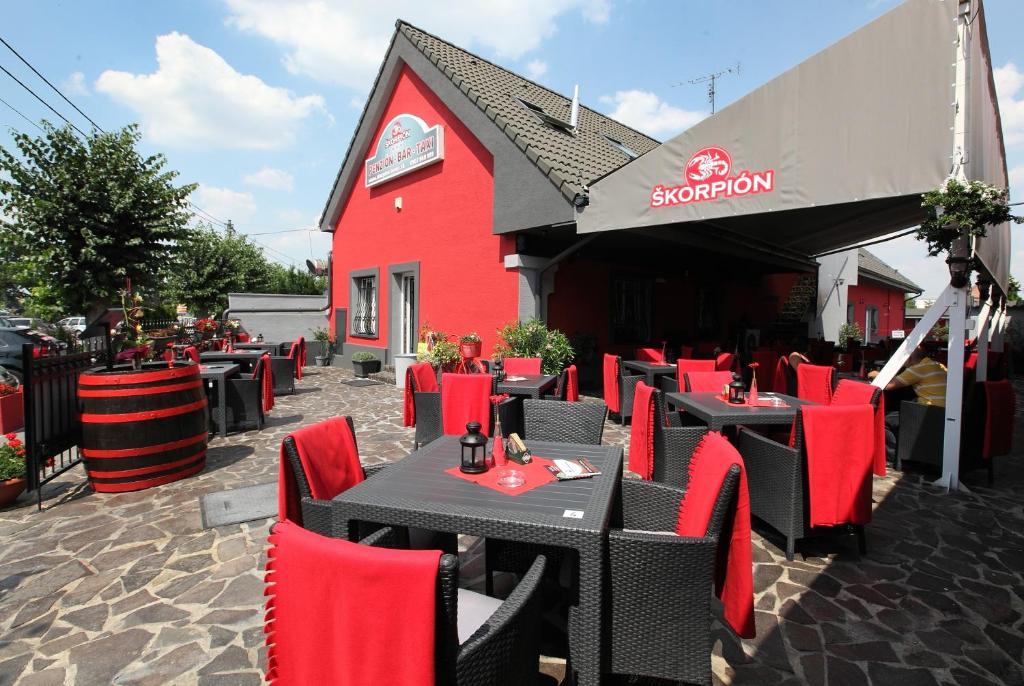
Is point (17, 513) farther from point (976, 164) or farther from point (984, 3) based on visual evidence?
point (984, 3)

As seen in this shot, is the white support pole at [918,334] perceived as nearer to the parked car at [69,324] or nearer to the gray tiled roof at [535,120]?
the gray tiled roof at [535,120]

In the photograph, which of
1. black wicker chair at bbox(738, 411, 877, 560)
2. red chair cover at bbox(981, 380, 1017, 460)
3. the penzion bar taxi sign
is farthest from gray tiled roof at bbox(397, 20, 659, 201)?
red chair cover at bbox(981, 380, 1017, 460)

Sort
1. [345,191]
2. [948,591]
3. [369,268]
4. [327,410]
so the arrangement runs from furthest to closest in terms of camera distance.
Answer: [345,191], [369,268], [327,410], [948,591]

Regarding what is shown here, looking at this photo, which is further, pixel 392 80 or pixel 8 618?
pixel 392 80

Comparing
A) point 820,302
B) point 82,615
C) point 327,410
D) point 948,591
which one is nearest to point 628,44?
point 327,410

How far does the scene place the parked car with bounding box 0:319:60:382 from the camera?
166 inches

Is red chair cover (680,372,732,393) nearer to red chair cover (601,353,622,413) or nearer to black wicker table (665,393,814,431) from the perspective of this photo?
black wicker table (665,393,814,431)

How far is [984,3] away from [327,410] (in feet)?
28.4

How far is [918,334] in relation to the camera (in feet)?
15.6

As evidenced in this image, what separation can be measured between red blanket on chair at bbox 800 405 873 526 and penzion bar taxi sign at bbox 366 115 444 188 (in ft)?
28.4

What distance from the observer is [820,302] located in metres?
14.5

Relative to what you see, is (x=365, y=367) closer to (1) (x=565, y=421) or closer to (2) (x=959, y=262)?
(1) (x=565, y=421)

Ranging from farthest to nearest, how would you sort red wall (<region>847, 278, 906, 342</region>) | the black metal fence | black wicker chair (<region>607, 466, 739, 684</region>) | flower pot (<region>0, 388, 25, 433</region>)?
red wall (<region>847, 278, 906, 342</region>) < flower pot (<region>0, 388, 25, 433</region>) < the black metal fence < black wicker chair (<region>607, 466, 739, 684</region>)

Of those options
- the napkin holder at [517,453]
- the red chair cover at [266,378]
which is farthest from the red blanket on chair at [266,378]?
the napkin holder at [517,453]
